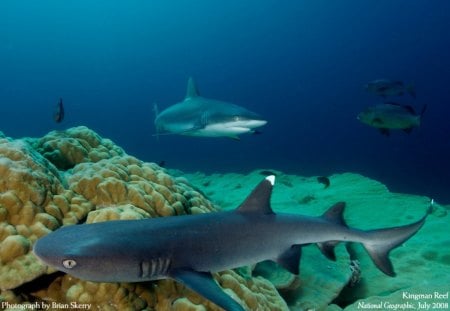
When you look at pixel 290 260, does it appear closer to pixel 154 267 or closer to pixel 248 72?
pixel 154 267

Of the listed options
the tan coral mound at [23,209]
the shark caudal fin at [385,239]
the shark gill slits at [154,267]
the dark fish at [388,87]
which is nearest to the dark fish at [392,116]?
the dark fish at [388,87]

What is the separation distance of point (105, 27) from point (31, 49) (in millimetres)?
29572

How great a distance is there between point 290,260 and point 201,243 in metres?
1.03

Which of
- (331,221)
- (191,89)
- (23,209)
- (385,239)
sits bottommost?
(385,239)

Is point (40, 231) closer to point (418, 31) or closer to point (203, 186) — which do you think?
point (203, 186)

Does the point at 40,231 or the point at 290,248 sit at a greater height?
the point at 40,231

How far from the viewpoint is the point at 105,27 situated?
152m

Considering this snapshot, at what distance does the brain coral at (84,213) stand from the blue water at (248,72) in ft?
119

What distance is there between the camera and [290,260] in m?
3.48

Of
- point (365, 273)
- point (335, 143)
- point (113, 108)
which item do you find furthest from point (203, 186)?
point (113, 108)

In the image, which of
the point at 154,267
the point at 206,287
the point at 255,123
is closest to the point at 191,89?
the point at 255,123

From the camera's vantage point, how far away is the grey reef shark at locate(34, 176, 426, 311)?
235cm

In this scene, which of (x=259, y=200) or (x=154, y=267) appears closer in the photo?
(x=154, y=267)

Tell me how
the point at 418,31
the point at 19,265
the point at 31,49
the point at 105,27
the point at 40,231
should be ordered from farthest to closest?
the point at 105,27, the point at 31,49, the point at 418,31, the point at 40,231, the point at 19,265
